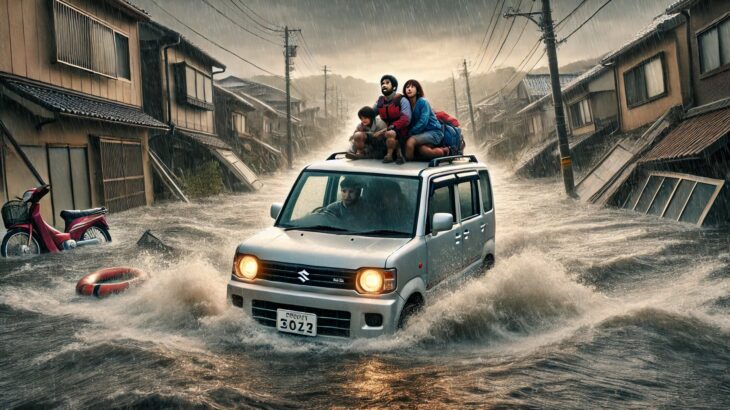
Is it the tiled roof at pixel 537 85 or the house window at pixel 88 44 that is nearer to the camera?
the house window at pixel 88 44

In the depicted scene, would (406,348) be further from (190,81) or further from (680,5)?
(190,81)

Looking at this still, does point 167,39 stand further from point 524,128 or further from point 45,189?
point 524,128

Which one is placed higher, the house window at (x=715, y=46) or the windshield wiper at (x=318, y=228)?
the house window at (x=715, y=46)

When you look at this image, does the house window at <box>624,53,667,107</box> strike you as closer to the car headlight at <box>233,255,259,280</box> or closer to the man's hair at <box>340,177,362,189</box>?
the man's hair at <box>340,177,362,189</box>

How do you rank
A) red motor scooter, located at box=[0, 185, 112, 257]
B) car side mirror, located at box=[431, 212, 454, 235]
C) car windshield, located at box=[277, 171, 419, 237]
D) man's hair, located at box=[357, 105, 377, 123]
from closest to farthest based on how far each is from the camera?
car side mirror, located at box=[431, 212, 454, 235]
car windshield, located at box=[277, 171, 419, 237]
man's hair, located at box=[357, 105, 377, 123]
red motor scooter, located at box=[0, 185, 112, 257]

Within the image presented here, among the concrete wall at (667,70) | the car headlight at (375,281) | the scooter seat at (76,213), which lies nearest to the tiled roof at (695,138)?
the concrete wall at (667,70)

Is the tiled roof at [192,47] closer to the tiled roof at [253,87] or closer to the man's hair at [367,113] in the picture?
the man's hair at [367,113]

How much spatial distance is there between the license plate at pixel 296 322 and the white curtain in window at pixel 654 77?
19.9 metres

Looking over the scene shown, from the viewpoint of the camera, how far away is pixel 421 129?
794 cm

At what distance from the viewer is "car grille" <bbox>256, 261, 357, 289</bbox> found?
5.55 metres

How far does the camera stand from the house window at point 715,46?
16.9 m

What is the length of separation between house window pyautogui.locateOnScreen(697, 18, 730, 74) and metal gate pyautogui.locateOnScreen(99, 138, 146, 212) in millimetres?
17682

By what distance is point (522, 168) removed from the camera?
34.0m

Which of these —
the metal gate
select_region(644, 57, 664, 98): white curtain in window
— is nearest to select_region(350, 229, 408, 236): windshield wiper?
the metal gate
